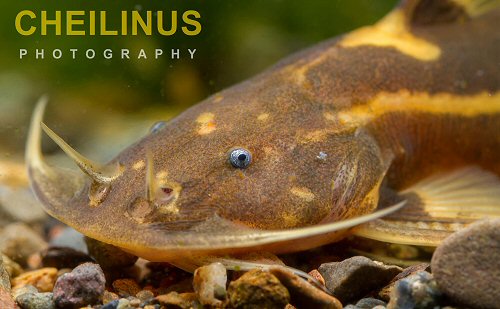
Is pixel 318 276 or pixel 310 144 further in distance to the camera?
pixel 310 144

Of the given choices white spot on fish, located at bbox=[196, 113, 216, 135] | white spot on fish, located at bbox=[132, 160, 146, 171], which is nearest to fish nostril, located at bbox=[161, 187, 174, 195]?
white spot on fish, located at bbox=[132, 160, 146, 171]

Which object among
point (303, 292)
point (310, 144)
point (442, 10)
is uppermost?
point (442, 10)

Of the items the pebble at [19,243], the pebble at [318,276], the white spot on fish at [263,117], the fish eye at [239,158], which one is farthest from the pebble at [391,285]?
the pebble at [19,243]

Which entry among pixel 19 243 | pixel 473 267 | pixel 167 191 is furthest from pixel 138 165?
pixel 473 267

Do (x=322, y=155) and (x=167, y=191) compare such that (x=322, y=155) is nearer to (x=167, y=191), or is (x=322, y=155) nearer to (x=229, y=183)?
(x=229, y=183)

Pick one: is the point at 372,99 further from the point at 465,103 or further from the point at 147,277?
the point at 147,277

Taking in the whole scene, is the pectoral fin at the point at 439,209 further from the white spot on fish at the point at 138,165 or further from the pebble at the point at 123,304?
the pebble at the point at 123,304

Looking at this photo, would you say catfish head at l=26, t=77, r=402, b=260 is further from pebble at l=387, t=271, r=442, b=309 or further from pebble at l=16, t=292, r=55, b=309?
pebble at l=387, t=271, r=442, b=309
